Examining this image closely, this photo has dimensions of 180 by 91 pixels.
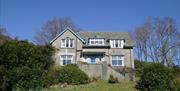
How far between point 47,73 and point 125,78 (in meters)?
11.1

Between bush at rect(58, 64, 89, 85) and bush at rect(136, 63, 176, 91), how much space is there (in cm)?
748

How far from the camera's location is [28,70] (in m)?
28.2

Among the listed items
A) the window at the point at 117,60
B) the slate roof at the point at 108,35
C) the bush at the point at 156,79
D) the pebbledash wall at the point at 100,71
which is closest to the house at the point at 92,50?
the window at the point at 117,60

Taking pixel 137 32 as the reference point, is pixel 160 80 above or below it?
below

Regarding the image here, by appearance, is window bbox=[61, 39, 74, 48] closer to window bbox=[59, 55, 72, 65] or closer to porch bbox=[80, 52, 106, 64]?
window bbox=[59, 55, 72, 65]

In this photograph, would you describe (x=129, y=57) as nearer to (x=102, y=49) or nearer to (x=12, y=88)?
(x=102, y=49)

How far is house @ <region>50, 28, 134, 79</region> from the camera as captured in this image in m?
44.1

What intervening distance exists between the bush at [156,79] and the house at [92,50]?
16.1 metres

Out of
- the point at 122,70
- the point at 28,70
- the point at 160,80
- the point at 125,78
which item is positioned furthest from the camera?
the point at 122,70

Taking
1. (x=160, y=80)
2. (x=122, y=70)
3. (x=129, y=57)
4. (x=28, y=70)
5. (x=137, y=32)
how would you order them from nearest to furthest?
(x=160, y=80)
(x=28, y=70)
(x=122, y=70)
(x=129, y=57)
(x=137, y=32)

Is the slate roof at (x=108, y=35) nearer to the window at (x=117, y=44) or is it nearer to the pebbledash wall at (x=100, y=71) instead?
the window at (x=117, y=44)

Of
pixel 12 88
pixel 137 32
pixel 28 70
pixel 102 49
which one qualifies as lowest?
pixel 12 88

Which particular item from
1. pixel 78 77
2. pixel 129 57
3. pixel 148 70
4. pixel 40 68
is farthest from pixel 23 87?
pixel 129 57

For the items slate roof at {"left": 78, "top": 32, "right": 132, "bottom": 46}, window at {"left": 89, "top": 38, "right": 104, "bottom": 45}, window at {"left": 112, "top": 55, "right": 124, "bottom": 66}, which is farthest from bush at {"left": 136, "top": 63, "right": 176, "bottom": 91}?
window at {"left": 89, "top": 38, "right": 104, "bottom": 45}
